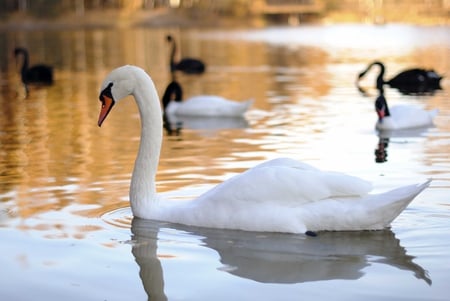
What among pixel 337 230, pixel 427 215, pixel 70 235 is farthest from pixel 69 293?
pixel 427 215

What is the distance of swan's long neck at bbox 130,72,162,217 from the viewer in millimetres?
6691

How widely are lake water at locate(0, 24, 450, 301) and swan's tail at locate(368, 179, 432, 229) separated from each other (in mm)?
169

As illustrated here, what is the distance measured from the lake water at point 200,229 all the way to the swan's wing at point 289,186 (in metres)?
0.26

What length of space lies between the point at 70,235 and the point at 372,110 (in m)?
9.40

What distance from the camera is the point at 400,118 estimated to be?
Answer: 12.6 m

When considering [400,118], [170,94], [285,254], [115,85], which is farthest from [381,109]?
[285,254]

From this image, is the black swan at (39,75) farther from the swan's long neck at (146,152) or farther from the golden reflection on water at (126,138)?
the swan's long neck at (146,152)

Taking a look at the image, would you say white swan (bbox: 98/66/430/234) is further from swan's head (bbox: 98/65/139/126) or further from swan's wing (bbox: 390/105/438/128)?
swan's wing (bbox: 390/105/438/128)

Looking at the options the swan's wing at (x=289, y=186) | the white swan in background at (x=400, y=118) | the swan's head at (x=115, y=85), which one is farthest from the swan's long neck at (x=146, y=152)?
the white swan in background at (x=400, y=118)

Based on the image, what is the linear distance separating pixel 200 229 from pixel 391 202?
1252 mm

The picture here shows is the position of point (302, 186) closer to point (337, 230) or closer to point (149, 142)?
point (337, 230)

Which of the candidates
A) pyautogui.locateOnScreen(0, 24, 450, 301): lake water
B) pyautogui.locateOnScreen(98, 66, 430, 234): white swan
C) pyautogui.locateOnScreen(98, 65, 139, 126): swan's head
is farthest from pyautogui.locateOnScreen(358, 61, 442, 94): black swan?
pyautogui.locateOnScreen(98, 66, 430, 234): white swan

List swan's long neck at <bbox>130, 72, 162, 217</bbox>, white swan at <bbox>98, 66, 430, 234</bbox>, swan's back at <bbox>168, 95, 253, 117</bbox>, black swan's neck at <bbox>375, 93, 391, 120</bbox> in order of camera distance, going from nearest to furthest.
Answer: white swan at <bbox>98, 66, 430, 234</bbox>, swan's long neck at <bbox>130, 72, 162, 217</bbox>, black swan's neck at <bbox>375, 93, 391, 120</bbox>, swan's back at <bbox>168, 95, 253, 117</bbox>

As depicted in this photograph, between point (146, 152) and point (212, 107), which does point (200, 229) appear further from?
point (212, 107)
